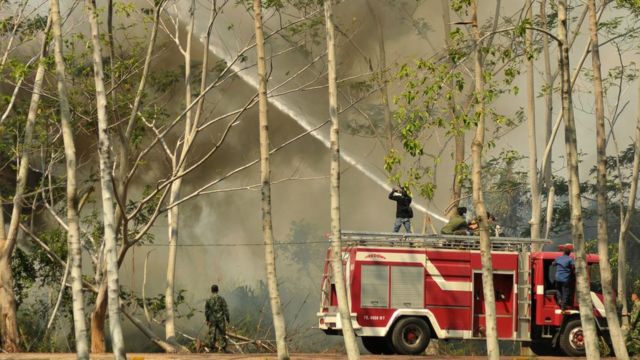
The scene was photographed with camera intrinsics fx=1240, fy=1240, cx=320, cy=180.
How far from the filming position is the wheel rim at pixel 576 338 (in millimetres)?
26781

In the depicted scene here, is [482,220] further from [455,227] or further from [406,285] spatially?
[455,227]

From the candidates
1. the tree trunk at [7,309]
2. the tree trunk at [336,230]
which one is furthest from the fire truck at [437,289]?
the tree trunk at [7,309]

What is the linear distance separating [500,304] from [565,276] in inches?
59.4

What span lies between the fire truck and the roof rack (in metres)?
0.02

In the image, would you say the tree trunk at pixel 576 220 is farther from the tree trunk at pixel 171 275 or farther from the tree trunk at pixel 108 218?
the tree trunk at pixel 171 275

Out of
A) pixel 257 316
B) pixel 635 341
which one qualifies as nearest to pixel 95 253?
pixel 257 316

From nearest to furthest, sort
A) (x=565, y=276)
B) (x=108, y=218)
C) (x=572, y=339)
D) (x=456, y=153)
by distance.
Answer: (x=108, y=218)
(x=565, y=276)
(x=572, y=339)
(x=456, y=153)

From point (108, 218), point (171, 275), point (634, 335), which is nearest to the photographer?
point (108, 218)

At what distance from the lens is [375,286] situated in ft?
86.3

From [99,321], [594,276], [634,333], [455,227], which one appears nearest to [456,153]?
[634,333]

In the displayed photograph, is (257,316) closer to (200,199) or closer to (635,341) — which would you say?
(200,199)

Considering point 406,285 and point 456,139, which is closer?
point 406,285

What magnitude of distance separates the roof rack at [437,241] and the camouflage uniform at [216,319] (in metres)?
3.94

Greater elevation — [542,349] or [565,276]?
[565,276]
